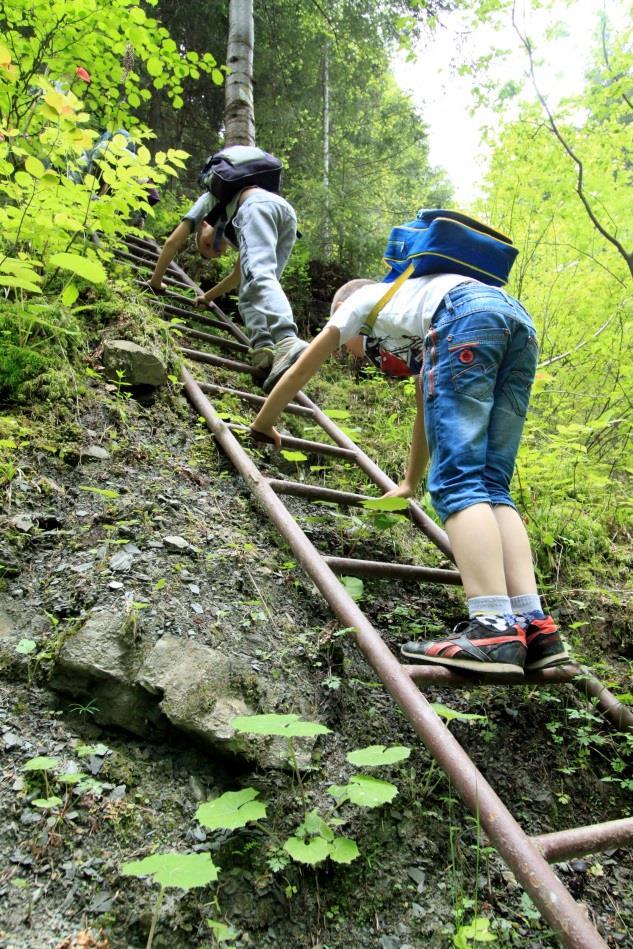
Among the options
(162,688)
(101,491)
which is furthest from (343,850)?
(101,491)

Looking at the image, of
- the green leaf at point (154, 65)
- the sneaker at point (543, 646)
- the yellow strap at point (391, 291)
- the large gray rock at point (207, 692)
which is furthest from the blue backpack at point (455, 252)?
the green leaf at point (154, 65)

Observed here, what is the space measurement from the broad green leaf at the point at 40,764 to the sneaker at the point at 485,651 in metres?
0.91

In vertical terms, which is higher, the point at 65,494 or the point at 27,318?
the point at 27,318

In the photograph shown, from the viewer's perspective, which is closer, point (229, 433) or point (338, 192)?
point (229, 433)

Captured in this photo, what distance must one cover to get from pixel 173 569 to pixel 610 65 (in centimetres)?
524

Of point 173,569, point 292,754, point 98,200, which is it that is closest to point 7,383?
point 173,569

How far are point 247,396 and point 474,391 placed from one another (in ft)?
5.80

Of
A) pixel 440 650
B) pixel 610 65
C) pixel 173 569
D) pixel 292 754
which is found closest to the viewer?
pixel 292 754

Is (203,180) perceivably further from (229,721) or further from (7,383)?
(229,721)

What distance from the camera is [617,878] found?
53.9 inches

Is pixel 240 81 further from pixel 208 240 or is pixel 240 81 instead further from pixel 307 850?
pixel 307 850

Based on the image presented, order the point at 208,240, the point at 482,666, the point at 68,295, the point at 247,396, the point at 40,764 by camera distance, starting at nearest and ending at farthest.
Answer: the point at 40,764
the point at 482,666
the point at 68,295
the point at 247,396
the point at 208,240

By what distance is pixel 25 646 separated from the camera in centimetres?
146

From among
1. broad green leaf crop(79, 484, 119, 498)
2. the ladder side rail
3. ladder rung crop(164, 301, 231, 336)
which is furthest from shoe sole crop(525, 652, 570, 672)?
ladder rung crop(164, 301, 231, 336)
